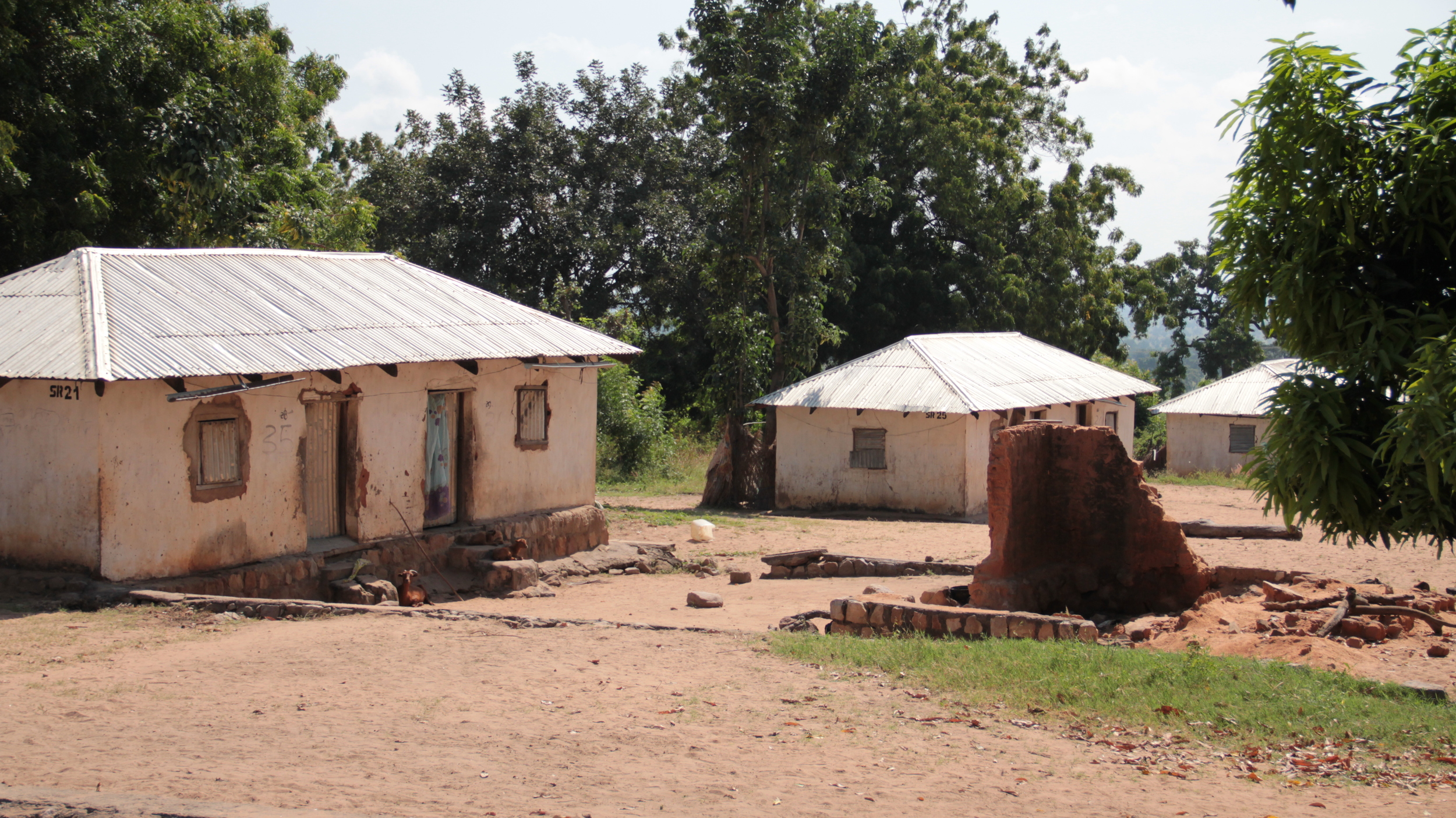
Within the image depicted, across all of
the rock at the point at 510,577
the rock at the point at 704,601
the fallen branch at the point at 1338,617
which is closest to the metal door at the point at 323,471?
the rock at the point at 510,577

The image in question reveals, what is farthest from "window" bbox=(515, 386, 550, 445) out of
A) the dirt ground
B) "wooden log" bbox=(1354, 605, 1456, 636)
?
"wooden log" bbox=(1354, 605, 1456, 636)

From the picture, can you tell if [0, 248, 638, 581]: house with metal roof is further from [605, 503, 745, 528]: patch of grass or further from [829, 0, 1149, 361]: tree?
[829, 0, 1149, 361]: tree

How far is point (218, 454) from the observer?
1095 cm

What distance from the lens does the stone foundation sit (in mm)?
10766

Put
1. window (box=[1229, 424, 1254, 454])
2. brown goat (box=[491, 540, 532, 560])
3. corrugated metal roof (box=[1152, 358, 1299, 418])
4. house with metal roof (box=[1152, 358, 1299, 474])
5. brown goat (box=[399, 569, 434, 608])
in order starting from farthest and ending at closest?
window (box=[1229, 424, 1254, 454])
house with metal roof (box=[1152, 358, 1299, 474])
corrugated metal roof (box=[1152, 358, 1299, 418])
brown goat (box=[491, 540, 532, 560])
brown goat (box=[399, 569, 434, 608])

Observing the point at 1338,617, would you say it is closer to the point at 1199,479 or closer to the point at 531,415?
the point at 531,415

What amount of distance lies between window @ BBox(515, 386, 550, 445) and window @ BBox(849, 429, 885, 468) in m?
7.70

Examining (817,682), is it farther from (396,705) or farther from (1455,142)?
(1455,142)

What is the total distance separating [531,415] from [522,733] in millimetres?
8999

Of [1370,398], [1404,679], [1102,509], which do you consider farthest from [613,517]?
[1370,398]

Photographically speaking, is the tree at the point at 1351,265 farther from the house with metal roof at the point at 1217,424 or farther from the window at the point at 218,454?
the house with metal roof at the point at 1217,424

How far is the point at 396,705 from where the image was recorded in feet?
22.6

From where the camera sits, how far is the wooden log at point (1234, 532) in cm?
1598

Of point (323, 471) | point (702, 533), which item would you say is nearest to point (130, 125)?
point (323, 471)
